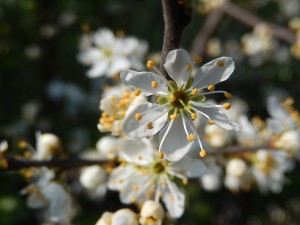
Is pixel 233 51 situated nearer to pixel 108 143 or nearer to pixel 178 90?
pixel 108 143

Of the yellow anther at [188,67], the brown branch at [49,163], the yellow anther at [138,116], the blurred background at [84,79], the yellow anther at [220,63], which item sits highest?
the yellow anther at [188,67]

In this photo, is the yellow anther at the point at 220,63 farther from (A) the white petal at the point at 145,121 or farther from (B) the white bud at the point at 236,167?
(B) the white bud at the point at 236,167

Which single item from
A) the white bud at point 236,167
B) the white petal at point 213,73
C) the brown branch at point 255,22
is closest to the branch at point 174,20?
the white petal at point 213,73

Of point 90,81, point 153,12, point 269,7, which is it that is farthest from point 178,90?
point 269,7

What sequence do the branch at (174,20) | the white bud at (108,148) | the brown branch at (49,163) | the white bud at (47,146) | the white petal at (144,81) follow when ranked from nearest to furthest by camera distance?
the branch at (174,20), the white petal at (144,81), the brown branch at (49,163), the white bud at (108,148), the white bud at (47,146)

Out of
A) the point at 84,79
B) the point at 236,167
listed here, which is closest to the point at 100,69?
the point at 236,167

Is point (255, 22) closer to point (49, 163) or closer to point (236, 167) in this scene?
point (236, 167)

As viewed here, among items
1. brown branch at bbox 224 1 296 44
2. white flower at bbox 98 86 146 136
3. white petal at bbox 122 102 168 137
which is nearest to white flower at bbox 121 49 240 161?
white petal at bbox 122 102 168 137
